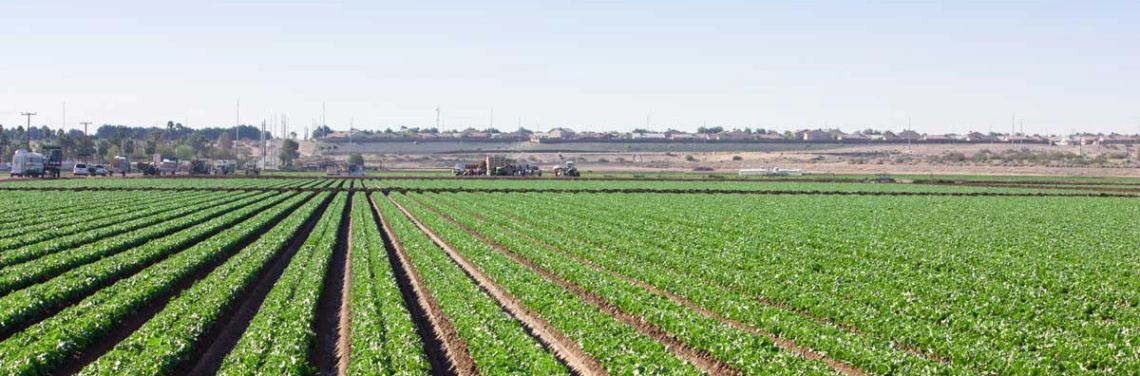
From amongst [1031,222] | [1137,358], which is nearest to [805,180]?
[1031,222]

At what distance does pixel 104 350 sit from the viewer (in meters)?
17.0

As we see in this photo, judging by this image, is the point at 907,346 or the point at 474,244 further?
the point at 474,244

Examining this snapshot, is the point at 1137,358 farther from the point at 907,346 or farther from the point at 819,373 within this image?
the point at 819,373

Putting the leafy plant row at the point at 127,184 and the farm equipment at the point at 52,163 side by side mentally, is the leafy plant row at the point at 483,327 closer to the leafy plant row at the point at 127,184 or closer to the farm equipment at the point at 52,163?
the leafy plant row at the point at 127,184

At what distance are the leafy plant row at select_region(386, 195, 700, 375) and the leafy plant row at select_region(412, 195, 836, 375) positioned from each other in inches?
34.3

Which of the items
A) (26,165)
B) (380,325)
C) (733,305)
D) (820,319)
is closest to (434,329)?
(380,325)

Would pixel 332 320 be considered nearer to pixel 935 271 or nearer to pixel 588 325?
pixel 588 325

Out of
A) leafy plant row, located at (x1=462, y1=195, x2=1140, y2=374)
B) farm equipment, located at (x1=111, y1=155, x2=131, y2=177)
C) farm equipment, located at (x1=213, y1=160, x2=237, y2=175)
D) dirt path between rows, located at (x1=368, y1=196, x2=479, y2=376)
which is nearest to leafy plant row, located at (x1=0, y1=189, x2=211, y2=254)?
dirt path between rows, located at (x1=368, y1=196, x2=479, y2=376)

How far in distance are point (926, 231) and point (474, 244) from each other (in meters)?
18.1

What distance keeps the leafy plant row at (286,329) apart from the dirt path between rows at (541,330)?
3.99m

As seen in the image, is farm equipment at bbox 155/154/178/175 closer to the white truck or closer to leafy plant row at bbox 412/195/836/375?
the white truck

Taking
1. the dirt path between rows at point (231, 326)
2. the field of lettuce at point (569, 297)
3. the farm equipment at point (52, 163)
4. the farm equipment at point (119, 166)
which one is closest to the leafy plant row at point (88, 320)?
the field of lettuce at point (569, 297)

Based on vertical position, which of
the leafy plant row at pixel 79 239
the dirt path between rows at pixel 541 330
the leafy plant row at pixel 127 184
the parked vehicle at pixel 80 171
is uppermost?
the parked vehicle at pixel 80 171

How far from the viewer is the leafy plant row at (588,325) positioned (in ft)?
47.6
